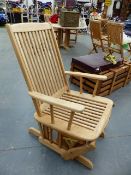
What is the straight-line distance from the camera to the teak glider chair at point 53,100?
56.0 inches

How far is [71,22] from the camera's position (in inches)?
179

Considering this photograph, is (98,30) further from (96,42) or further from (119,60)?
(119,60)

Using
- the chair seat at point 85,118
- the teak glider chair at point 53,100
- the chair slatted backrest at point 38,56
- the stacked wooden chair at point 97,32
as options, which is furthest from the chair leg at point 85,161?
the stacked wooden chair at point 97,32

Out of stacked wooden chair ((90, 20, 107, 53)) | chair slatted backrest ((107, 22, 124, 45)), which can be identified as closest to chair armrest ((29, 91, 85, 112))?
chair slatted backrest ((107, 22, 124, 45))

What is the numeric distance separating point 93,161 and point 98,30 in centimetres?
290

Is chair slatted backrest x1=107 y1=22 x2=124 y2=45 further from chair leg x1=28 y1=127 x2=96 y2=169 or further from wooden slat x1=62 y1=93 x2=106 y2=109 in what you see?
chair leg x1=28 y1=127 x2=96 y2=169

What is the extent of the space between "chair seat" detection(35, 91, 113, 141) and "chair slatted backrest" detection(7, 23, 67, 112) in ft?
0.63

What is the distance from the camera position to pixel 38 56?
1697 mm

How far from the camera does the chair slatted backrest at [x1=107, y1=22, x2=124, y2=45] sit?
3496mm

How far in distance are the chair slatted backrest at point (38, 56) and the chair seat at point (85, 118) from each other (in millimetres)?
193

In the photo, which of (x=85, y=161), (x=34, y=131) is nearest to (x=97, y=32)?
(x=34, y=131)

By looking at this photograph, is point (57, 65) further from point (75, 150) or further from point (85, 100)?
point (75, 150)

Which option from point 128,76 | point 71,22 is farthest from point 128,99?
point 71,22

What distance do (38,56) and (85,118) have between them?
674mm
